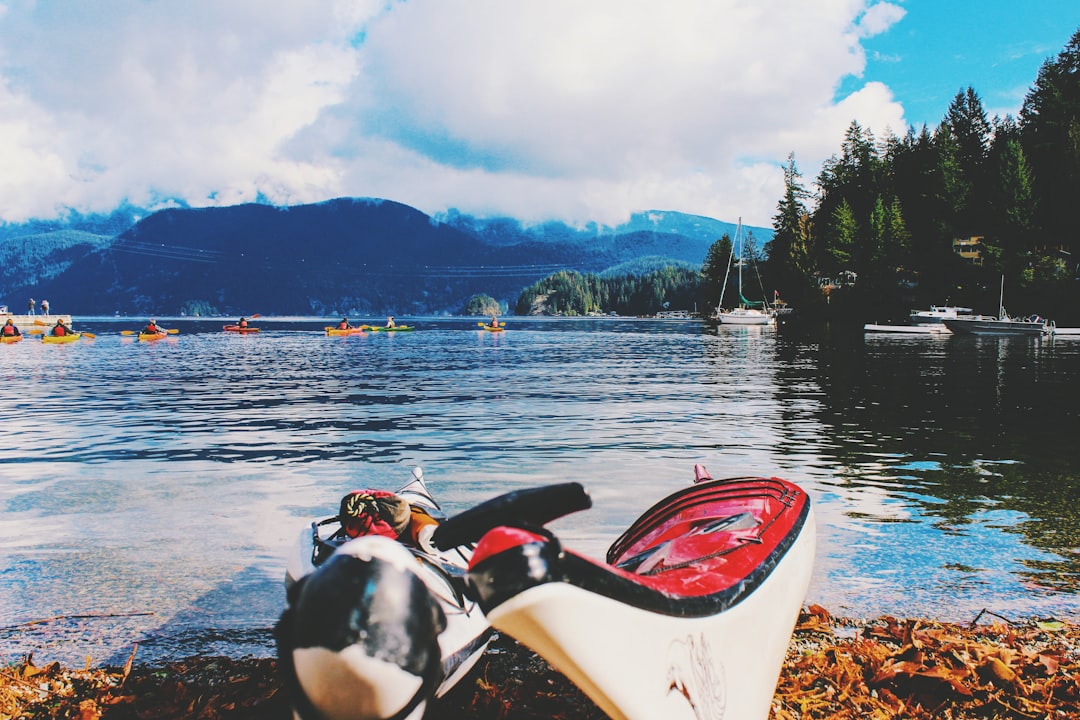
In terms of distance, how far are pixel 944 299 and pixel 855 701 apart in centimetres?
11298

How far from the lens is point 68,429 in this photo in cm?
1855

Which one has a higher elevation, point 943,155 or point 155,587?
point 943,155

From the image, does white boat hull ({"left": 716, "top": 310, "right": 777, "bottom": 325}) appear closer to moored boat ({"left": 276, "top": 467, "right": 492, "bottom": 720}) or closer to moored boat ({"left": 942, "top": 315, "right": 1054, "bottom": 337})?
moored boat ({"left": 942, "top": 315, "right": 1054, "bottom": 337})

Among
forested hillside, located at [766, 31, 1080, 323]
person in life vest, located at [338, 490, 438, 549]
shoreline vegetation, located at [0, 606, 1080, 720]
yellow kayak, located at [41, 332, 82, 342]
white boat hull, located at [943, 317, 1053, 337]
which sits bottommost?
shoreline vegetation, located at [0, 606, 1080, 720]

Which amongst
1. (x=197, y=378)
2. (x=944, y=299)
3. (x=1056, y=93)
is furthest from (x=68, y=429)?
(x=1056, y=93)

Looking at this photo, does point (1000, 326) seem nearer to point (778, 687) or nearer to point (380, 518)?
point (778, 687)

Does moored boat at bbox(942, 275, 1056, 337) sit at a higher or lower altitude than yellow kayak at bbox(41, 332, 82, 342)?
lower

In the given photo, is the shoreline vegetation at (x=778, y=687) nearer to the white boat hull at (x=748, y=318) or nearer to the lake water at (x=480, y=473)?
the lake water at (x=480, y=473)

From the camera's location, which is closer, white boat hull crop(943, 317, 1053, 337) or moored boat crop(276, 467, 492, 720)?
moored boat crop(276, 467, 492, 720)

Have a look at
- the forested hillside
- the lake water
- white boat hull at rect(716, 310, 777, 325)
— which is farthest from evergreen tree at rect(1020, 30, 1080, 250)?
the lake water

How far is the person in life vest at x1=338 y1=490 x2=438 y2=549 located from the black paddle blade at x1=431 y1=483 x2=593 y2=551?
2339 mm

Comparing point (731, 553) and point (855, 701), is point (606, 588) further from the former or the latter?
point (855, 701)

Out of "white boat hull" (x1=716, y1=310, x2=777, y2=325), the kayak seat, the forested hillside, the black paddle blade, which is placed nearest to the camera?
the kayak seat

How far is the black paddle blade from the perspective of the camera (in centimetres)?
291
